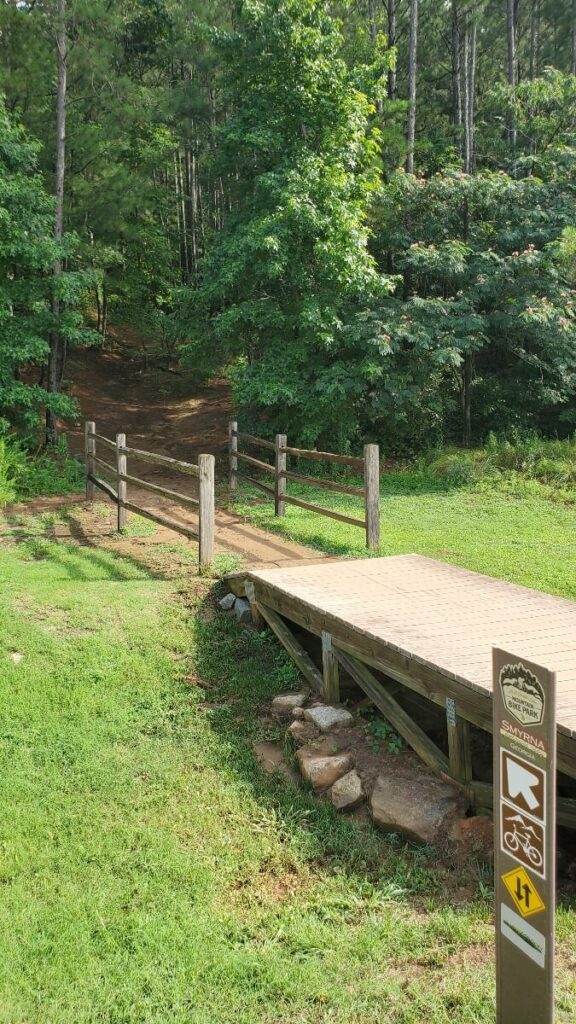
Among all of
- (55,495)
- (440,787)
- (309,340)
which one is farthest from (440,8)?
Result: (440,787)

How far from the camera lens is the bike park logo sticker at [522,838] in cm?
222

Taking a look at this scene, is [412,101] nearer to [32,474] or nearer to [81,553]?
[32,474]

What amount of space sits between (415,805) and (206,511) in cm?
445

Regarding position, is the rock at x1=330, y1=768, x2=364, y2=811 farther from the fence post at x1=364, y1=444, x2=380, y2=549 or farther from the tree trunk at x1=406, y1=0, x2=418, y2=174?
the tree trunk at x1=406, y1=0, x2=418, y2=174

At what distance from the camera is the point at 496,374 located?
17297 millimetres

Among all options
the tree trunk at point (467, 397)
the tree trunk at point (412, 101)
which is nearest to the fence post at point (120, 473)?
the tree trunk at point (467, 397)

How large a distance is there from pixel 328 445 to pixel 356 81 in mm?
7157

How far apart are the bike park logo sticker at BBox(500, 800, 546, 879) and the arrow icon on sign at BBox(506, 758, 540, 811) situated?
1.8 inches

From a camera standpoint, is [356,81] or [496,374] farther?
[496,374]

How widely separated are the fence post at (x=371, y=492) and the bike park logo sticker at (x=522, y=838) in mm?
6388

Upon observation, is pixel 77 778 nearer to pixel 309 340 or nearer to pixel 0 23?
pixel 309 340

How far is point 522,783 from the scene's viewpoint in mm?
2266

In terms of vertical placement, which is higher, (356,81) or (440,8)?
(440,8)

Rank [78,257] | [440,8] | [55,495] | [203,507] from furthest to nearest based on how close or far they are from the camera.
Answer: [440,8] < [78,257] < [55,495] < [203,507]
